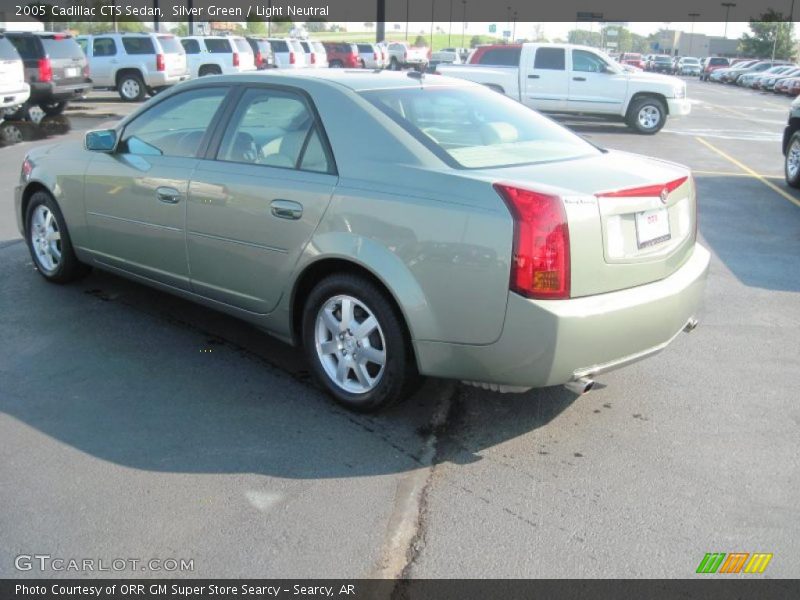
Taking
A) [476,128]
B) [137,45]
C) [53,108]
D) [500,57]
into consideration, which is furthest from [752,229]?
[137,45]

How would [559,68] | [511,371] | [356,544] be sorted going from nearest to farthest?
[356,544] → [511,371] → [559,68]

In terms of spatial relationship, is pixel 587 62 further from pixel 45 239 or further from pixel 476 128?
pixel 476 128

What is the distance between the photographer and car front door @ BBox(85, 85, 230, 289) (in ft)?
16.5

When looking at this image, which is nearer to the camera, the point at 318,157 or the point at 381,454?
the point at 381,454

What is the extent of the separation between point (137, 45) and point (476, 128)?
2272 cm

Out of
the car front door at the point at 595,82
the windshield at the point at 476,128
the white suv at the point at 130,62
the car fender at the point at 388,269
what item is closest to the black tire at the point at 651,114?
the car front door at the point at 595,82

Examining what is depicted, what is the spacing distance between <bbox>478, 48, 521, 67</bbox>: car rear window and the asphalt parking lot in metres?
15.0

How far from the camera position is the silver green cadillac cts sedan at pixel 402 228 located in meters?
3.68

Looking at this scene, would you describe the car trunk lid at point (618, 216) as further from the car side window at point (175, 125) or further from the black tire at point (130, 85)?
the black tire at point (130, 85)

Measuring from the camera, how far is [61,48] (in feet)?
61.9

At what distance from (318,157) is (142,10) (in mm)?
47268

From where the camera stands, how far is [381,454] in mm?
3912

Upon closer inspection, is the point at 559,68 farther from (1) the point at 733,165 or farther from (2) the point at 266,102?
(2) the point at 266,102

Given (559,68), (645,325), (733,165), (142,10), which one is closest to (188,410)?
(645,325)
